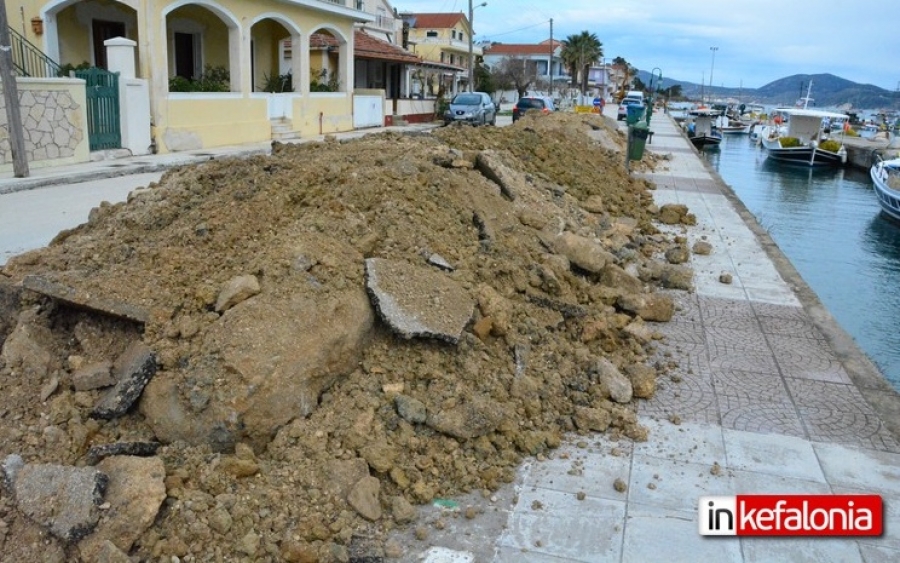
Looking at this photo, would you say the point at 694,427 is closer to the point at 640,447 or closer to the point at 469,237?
the point at 640,447

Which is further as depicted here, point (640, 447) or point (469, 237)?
point (469, 237)

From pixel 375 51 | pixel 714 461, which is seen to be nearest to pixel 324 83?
pixel 375 51

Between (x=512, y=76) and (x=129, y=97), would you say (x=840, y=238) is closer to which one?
(x=129, y=97)

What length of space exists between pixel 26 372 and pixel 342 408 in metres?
1.89

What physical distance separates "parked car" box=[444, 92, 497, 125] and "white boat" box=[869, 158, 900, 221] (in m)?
15.3

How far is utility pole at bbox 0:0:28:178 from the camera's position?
559 inches

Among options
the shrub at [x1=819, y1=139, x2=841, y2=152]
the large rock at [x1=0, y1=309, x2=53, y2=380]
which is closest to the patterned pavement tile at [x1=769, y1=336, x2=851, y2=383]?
the large rock at [x1=0, y1=309, x2=53, y2=380]

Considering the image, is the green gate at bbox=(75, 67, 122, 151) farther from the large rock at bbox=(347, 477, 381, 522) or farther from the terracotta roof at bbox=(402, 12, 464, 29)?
the terracotta roof at bbox=(402, 12, 464, 29)

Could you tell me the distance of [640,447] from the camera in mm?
5242

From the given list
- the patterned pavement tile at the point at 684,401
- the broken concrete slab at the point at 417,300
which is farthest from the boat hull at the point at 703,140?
the broken concrete slab at the point at 417,300

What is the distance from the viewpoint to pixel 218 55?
83.7 feet

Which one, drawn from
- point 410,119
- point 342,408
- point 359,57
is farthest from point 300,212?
point 410,119

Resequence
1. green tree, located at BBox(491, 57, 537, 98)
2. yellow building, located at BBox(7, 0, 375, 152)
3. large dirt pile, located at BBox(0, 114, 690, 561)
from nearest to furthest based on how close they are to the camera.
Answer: large dirt pile, located at BBox(0, 114, 690, 561) → yellow building, located at BBox(7, 0, 375, 152) → green tree, located at BBox(491, 57, 537, 98)

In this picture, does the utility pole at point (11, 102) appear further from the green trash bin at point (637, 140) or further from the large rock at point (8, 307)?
the green trash bin at point (637, 140)
